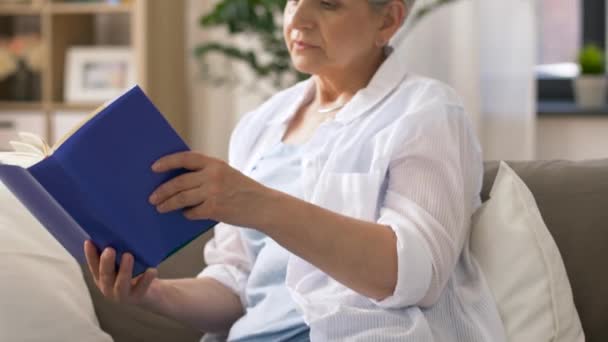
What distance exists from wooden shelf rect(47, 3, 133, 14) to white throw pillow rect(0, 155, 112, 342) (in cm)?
248

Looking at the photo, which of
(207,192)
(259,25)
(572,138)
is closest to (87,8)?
(259,25)

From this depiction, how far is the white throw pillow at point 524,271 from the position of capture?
1720 mm

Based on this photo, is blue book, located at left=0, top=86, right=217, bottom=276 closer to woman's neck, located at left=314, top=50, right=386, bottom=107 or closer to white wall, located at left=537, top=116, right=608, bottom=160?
woman's neck, located at left=314, top=50, right=386, bottom=107

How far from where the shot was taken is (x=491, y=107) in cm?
409

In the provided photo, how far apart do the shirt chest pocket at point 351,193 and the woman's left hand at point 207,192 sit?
26 centimetres

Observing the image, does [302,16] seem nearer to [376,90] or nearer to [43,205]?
[376,90]

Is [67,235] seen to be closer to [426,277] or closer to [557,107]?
[426,277]

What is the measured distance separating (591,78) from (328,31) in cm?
256

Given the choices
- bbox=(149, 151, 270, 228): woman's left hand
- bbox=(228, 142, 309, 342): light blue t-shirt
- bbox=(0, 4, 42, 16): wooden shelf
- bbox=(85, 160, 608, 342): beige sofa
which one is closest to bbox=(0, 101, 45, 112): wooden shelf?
bbox=(0, 4, 42, 16): wooden shelf

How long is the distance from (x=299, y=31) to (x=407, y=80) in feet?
0.64

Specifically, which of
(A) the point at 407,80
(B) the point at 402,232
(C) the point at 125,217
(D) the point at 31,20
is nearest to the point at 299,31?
(A) the point at 407,80

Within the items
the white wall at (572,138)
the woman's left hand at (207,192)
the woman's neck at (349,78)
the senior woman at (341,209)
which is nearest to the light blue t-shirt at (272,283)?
the senior woman at (341,209)

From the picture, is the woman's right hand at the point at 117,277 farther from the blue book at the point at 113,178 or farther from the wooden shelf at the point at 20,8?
the wooden shelf at the point at 20,8

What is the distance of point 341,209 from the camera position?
5.53ft
